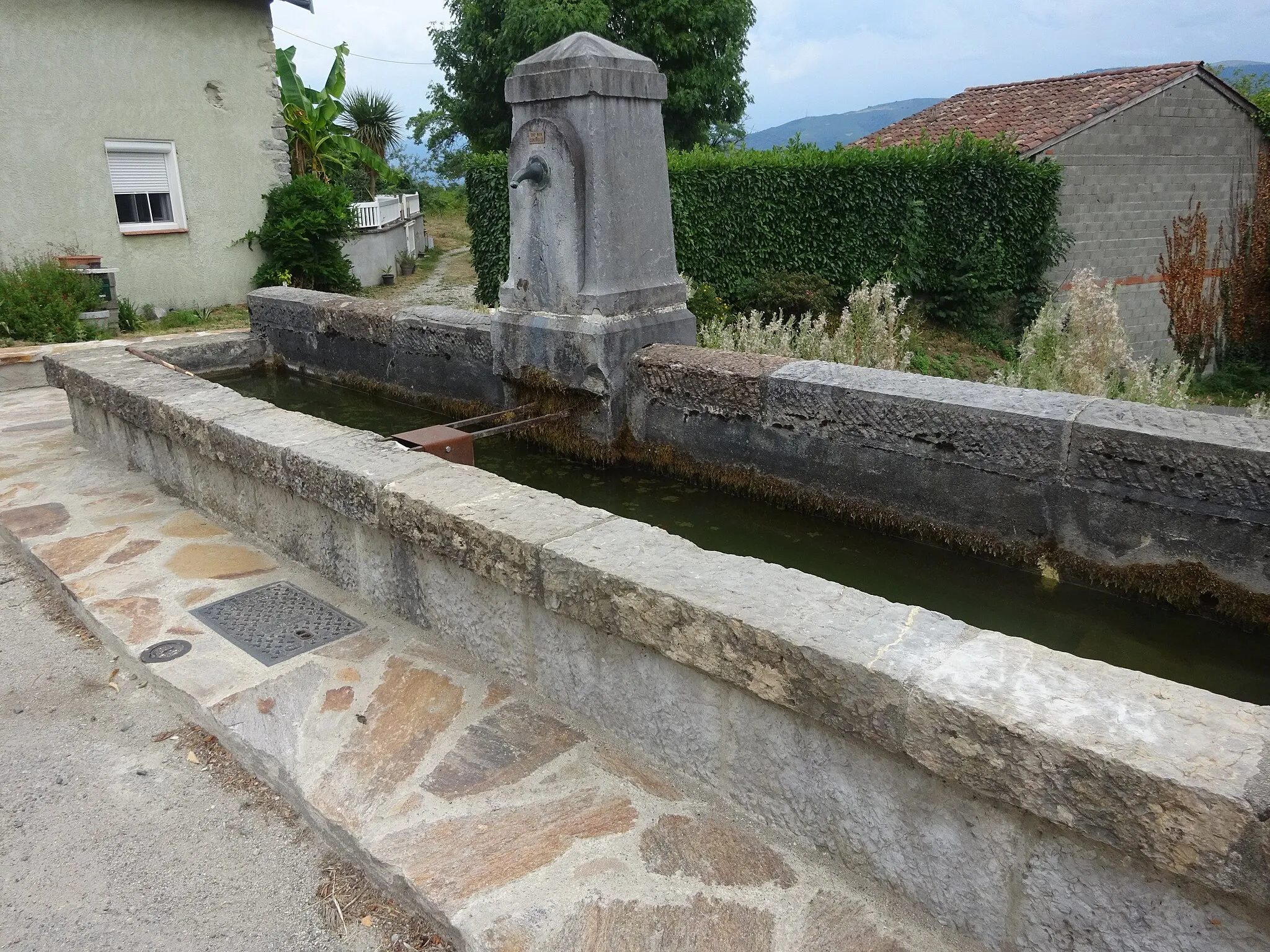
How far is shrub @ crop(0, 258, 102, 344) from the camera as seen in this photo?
8320mm

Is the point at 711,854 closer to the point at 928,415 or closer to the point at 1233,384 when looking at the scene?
the point at 928,415

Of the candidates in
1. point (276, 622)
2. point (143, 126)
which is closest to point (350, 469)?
point (276, 622)

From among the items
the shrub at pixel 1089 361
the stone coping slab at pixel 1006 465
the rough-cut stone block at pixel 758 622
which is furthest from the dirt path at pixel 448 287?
the rough-cut stone block at pixel 758 622

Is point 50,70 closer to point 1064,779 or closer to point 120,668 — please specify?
point 120,668

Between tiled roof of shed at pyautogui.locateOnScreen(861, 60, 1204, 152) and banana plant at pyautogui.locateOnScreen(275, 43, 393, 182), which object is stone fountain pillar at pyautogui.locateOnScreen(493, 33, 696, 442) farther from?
banana plant at pyautogui.locateOnScreen(275, 43, 393, 182)

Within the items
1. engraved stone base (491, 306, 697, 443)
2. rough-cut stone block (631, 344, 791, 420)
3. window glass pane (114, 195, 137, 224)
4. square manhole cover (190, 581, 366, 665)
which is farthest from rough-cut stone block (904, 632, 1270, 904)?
window glass pane (114, 195, 137, 224)

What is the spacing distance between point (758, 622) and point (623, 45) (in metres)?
19.1

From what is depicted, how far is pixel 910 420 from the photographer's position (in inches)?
146

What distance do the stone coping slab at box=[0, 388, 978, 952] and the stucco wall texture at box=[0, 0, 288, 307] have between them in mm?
9115

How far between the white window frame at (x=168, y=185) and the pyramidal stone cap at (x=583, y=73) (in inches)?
329

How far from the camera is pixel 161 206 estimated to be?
1162 cm

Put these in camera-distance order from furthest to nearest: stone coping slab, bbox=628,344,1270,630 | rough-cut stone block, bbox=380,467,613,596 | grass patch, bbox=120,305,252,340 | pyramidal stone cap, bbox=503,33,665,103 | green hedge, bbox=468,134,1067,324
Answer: green hedge, bbox=468,134,1067,324
grass patch, bbox=120,305,252,340
pyramidal stone cap, bbox=503,33,665,103
stone coping slab, bbox=628,344,1270,630
rough-cut stone block, bbox=380,467,613,596

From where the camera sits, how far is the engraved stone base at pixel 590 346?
473 centimetres

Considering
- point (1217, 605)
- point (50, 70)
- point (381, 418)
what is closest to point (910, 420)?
point (1217, 605)
